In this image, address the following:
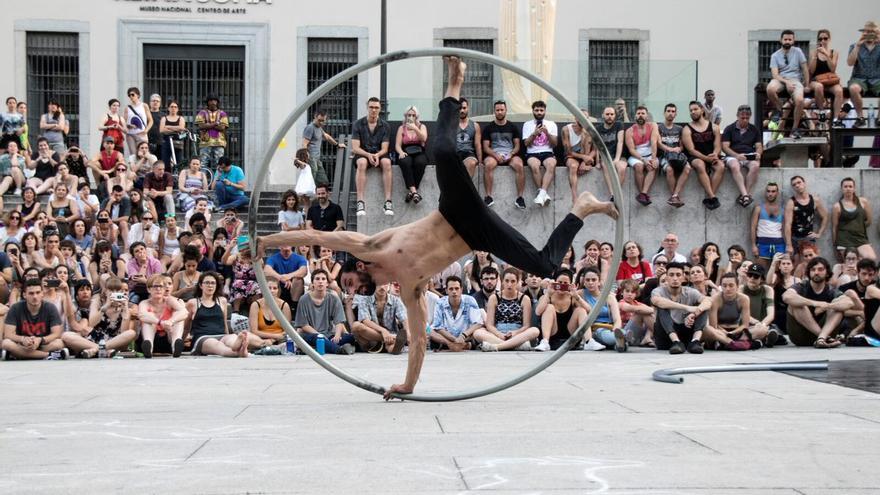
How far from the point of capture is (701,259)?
15703 millimetres

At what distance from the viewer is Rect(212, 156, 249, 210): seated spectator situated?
1838cm

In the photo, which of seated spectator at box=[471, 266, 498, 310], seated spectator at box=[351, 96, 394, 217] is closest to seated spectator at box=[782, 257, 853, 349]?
seated spectator at box=[471, 266, 498, 310]

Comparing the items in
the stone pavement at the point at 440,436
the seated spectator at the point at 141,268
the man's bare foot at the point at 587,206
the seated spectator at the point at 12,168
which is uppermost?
the seated spectator at the point at 12,168

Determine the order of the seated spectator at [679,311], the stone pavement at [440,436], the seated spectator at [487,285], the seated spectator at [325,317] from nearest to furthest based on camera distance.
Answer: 1. the stone pavement at [440,436]
2. the seated spectator at [679,311]
3. the seated spectator at [325,317]
4. the seated spectator at [487,285]

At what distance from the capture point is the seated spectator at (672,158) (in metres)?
17.6

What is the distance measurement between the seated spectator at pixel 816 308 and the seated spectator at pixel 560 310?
2698 mm

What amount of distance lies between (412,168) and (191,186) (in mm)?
3764

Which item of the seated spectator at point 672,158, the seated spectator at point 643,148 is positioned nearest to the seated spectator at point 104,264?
the seated spectator at point 643,148

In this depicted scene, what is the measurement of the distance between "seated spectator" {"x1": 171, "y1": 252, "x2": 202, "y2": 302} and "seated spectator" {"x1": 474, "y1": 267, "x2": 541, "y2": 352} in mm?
3720

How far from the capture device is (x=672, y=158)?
17766 millimetres

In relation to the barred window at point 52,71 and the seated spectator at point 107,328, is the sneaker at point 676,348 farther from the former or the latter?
the barred window at point 52,71

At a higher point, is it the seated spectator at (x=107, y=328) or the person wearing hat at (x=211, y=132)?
the person wearing hat at (x=211, y=132)

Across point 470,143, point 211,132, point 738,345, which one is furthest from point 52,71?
point 738,345

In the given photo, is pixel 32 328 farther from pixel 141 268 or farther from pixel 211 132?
pixel 211 132
